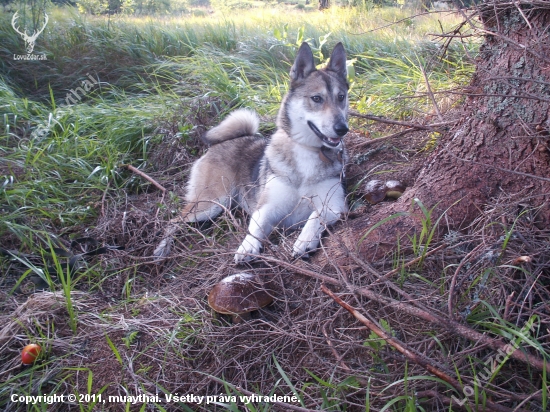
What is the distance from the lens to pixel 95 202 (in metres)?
3.36

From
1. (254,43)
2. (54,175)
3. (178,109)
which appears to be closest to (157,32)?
(254,43)

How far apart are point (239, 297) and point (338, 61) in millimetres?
2158

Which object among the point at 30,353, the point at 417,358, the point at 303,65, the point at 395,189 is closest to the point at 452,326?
the point at 417,358

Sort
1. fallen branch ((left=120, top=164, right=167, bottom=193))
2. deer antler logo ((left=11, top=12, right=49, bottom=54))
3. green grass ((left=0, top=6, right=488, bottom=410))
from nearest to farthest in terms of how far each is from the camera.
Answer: green grass ((left=0, top=6, right=488, bottom=410)) < fallen branch ((left=120, top=164, right=167, bottom=193)) < deer antler logo ((left=11, top=12, right=49, bottom=54))

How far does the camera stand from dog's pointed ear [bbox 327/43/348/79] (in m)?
3.27

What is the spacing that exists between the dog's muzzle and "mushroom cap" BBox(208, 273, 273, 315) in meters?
1.17

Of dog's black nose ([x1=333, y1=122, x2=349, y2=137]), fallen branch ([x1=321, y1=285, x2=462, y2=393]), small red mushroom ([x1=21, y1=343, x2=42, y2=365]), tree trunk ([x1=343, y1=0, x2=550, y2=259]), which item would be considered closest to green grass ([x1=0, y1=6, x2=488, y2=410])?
small red mushroom ([x1=21, y1=343, x2=42, y2=365])

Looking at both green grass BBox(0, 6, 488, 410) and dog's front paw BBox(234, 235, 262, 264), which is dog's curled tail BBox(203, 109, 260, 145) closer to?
green grass BBox(0, 6, 488, 410)

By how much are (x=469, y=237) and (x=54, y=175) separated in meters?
3.19

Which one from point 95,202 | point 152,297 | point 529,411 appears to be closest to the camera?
point 529,411

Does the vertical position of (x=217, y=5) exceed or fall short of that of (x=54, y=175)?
it exceeds it

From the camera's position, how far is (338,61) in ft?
10.9

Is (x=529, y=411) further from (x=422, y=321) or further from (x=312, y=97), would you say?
(x=312, y=97)

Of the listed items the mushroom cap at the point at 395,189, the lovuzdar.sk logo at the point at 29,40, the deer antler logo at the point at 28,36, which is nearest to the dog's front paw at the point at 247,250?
the mushroom cap at the point at 395,189
